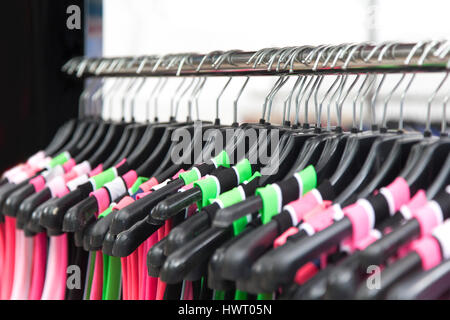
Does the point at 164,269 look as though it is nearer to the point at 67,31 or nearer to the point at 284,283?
the point at 284,283

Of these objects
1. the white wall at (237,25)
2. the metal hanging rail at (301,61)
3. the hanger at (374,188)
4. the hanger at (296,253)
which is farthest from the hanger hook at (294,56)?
the white wall at (237,25)

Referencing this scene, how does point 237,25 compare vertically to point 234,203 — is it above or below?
above

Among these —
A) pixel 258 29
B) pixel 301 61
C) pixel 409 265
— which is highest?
pixel 258 29

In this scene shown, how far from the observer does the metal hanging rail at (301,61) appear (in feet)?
2.88

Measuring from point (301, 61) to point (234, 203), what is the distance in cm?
33

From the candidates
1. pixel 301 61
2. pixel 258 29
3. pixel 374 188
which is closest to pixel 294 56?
pixel 301 61

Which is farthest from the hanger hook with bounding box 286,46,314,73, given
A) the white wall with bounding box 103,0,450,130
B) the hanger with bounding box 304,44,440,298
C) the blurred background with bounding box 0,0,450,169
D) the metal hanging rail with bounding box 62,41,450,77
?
the white wall with bounding box 103,0,450,130

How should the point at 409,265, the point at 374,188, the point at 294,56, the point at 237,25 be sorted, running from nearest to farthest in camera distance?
1. the point at 409,265
2. the point at 374,188
3. the point at 294,56
4. the point at 237,25

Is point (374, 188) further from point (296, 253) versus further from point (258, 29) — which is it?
point (258, 29)

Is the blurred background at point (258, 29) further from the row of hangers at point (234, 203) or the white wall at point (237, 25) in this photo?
the row of hangers at point (234, 203)

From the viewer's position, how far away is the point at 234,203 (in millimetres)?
854

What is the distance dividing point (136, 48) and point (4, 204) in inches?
52.7

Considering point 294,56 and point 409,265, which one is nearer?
point 409,265

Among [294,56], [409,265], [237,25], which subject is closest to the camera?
[409,265]
